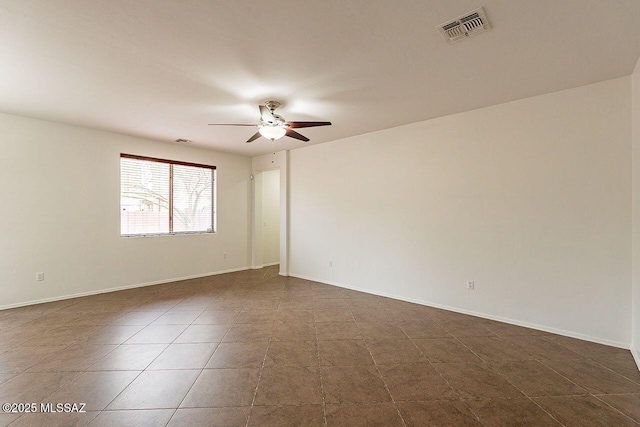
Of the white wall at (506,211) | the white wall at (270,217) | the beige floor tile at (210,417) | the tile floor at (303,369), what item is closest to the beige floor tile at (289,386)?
the tile floor at (303,369)

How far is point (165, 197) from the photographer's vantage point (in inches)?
217

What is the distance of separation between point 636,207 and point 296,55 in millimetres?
3489

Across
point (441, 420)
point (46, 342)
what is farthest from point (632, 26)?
point (46, 342)

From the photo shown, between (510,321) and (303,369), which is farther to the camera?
(510,321)

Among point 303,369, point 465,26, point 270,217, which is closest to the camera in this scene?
point 465,26

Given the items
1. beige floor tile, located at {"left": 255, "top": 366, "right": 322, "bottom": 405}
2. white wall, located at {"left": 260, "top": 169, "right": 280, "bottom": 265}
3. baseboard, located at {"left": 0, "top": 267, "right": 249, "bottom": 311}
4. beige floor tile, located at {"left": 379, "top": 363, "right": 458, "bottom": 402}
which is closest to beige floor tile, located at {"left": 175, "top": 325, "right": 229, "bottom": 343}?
beige floor tile, located at {"left": 255, "top": 366, "right": 322, "bottom": 405}

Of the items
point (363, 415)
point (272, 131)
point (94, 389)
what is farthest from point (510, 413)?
point (272, 131)

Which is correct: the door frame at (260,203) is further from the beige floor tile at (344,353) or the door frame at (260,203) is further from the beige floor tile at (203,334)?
the beige floor tile at (344,353)

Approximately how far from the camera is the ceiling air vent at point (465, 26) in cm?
193

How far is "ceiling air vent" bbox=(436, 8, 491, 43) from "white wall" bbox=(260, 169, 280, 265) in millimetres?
5479

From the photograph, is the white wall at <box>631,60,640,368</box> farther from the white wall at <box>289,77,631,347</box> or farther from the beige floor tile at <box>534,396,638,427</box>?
the beige floor tile at <box>534,396,638,427</box>

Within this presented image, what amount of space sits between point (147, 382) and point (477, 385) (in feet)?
8.57

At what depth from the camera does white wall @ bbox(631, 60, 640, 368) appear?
2.54m

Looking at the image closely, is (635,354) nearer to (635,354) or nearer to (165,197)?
(635,354)
